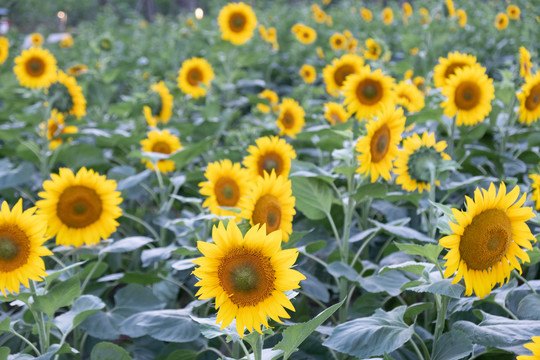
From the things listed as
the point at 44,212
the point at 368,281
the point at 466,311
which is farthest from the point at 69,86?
the point at 466,311

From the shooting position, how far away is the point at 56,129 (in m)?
3.68

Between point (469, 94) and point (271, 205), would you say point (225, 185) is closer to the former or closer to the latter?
point (271, 205)

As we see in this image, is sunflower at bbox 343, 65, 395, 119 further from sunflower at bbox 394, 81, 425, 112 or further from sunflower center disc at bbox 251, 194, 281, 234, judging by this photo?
sunflower center disc at bbox 251, 194, 281, 234

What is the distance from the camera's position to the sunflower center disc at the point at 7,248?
5.55 ft

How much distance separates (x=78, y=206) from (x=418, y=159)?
4.19 ft

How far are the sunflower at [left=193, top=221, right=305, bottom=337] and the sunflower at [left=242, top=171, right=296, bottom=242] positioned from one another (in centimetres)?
41

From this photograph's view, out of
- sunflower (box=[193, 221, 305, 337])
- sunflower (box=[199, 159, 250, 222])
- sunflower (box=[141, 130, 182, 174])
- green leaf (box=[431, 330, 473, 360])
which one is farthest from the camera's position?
sunflower (box=[141, 130, 182, 174])

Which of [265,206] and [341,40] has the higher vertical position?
[341,40]

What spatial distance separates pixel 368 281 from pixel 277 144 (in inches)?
30.2

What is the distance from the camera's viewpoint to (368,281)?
198 centimetres

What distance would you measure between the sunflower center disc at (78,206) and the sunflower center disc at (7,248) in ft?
1.56

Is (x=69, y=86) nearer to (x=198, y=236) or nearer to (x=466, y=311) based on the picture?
(x=198, y=236)

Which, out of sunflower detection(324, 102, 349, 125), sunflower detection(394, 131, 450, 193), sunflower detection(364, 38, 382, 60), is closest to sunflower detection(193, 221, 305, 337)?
sunflower detection(394, 131, 450, 193)

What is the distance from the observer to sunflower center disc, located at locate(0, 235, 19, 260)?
66.6 inches
